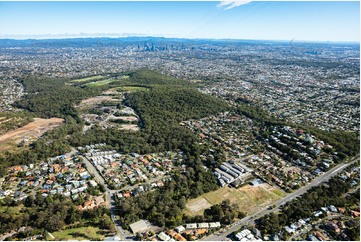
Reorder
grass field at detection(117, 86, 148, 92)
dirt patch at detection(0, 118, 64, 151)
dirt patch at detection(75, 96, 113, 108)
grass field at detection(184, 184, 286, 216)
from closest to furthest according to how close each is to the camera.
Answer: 1. grass field at detection(184, 184, 286, 216)
2. dirt patch at detection(0, 118, 64, 151)
3. dirt patch at detection(75, 96, 113, 108)
4. grass field at detection(117, 86, 148, 92)

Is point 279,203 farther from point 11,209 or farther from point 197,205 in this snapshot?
point 11,209

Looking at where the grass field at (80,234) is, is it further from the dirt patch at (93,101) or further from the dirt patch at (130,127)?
the dirt patch at (93,101)

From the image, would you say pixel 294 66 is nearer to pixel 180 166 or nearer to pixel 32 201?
pixel 180 166

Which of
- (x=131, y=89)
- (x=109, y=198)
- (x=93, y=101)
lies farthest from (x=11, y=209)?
(x=131, y=89)

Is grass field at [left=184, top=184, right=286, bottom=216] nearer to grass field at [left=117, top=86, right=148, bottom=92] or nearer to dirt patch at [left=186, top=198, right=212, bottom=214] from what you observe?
dirt patch at [left=186, top=198, right=212, bottom=214]

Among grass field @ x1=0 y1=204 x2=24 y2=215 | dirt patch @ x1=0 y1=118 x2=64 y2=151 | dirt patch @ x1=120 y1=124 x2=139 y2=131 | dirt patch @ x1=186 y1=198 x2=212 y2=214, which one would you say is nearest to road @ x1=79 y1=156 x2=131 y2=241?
dirt patch @ x1=186 y1=198 x2=212 y2=214

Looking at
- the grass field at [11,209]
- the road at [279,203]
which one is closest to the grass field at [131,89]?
the grass field at [11,209]

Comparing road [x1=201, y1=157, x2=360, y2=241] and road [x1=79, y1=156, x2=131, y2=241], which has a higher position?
road [x1=79, y1=156, x2=131, y2=241]
